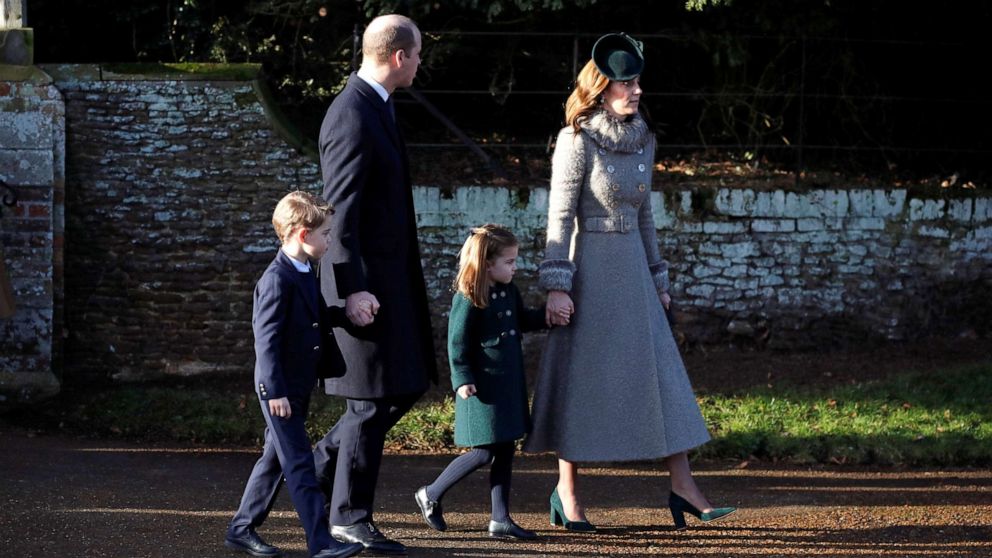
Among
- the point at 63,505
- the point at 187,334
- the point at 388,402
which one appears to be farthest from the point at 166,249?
the point at 388,402

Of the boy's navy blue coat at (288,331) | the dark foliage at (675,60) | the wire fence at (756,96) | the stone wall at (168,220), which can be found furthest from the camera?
the wire fence at (756,96)

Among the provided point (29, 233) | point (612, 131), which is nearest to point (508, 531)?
point (612, 131)

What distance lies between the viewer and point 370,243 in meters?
4.79

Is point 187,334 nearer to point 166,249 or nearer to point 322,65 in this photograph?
point 166,249

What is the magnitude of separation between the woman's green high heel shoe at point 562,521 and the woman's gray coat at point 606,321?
0.24 metres

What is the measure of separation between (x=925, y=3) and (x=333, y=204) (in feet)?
24.7

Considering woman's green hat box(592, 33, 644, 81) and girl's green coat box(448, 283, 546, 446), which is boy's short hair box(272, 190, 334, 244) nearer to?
girl's green coat box(448, 283, 546, 446)

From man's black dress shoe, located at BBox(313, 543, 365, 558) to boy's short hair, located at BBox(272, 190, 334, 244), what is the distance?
1145 mm

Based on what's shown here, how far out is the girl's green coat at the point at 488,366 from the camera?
505cm

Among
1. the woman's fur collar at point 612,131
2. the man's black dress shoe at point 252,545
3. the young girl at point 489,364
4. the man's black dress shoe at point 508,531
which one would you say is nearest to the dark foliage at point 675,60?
the woman's fur collar at point 612,131

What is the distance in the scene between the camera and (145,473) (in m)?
6.28

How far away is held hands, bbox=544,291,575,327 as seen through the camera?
5160mm

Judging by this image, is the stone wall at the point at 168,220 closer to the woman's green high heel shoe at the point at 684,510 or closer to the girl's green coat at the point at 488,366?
the girl's green coat at the point at 488,366

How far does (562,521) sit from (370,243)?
1481mm
